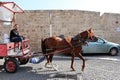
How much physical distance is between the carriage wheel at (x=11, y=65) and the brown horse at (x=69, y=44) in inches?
52.8

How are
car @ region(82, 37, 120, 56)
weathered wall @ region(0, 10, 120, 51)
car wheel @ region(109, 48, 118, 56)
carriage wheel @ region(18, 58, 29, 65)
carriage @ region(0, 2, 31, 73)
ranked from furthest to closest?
weathered wall @ region(0, 10, 120, 51), car wheel @ region(109, 48, 118, 56), car @ region(82, 37, 120, 56), carriage wheel @ region(18, 58, 29, 65), carriage @ region(0, 2, 31, 73)

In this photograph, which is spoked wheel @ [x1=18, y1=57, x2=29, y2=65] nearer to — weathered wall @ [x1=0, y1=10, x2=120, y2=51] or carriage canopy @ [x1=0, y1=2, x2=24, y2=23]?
carriage canopy @ [x1=0, y1=2, x2=24, y2=23]

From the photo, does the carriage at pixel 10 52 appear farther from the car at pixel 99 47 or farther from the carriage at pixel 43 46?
the car at pixel 99 47

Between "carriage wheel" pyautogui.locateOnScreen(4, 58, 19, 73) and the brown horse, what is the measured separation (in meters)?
1.34

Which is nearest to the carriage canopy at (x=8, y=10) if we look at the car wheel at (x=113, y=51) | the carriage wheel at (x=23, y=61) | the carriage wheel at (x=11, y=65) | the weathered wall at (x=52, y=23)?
the carriage wheel at (x=23, y=61)

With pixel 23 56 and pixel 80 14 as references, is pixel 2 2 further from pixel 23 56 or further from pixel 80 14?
pixel 80 14

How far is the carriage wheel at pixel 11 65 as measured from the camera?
977 centimetres

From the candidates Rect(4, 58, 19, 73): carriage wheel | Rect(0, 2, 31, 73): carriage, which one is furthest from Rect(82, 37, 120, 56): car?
Rect(4, 58, 19, 73): carriage wheel

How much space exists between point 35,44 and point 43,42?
7405mm

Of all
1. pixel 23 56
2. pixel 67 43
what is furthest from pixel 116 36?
pixel 23 56

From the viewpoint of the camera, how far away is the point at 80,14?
18141 mm

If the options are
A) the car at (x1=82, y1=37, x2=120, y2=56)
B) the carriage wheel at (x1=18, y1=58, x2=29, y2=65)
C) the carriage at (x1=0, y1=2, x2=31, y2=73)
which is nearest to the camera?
the carriage at (x1=0, y1=2, x2=31, y2=73)

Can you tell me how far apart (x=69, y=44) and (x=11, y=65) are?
244 cm

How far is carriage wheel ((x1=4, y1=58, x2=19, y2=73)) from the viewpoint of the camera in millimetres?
9773
